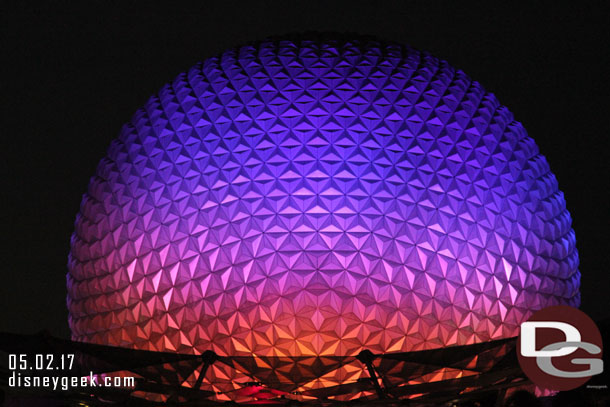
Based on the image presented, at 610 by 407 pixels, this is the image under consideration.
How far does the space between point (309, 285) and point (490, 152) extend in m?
7.37

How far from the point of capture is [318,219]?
21.8 meters

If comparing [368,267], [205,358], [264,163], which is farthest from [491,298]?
[205,358]

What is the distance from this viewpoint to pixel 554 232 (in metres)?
25.2

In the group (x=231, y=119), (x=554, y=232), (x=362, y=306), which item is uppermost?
(x=231, y=119)

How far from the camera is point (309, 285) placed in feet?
69.8

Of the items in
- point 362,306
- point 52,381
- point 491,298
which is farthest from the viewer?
point 491,298

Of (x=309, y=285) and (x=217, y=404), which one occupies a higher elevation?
(x=309, y=285)

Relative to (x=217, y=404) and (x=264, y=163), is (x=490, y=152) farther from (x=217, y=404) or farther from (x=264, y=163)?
(x=217, y=404)

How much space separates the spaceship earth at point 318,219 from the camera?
2138 centimetres

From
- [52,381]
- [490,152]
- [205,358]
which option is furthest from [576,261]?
[52,381]

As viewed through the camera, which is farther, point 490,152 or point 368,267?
point 490,152

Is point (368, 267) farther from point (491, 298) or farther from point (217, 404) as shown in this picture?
point (217, 404)

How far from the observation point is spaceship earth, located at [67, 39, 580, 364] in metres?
21.4

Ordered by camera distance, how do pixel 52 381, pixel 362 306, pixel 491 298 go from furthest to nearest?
pixel 491 298 → pixel 362 306 → pixel 52 381
